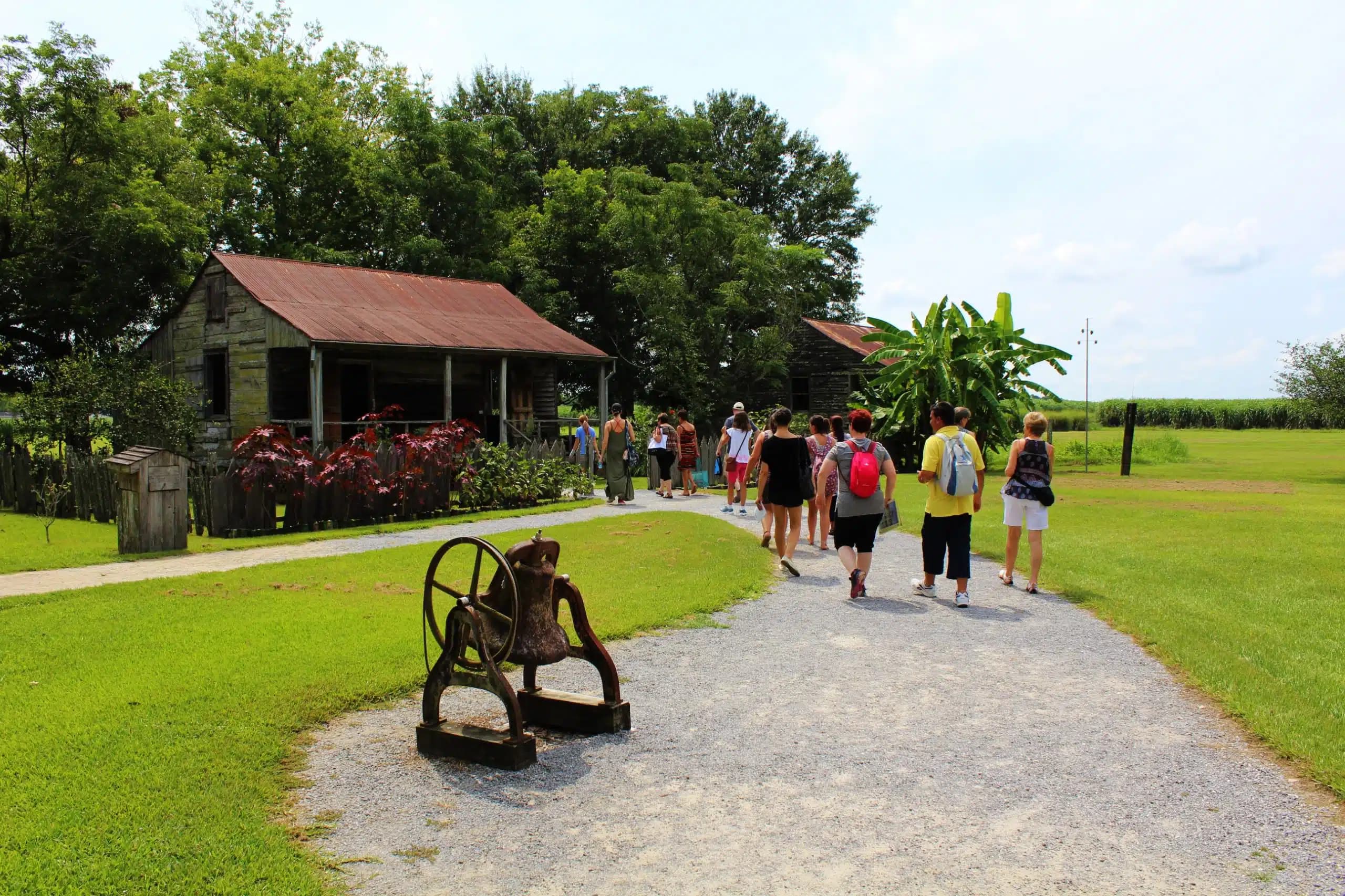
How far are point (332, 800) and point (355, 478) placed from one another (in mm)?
11462

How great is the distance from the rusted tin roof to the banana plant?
8.75 m

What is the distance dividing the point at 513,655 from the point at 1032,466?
6107mm

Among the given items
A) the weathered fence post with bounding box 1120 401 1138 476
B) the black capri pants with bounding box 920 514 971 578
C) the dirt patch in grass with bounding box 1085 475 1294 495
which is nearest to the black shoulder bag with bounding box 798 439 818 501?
A: the black capri pants with bounding box 920 514 971 578

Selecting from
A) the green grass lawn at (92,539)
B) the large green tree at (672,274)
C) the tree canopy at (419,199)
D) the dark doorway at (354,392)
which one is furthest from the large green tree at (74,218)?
the large green tree at (672,274)

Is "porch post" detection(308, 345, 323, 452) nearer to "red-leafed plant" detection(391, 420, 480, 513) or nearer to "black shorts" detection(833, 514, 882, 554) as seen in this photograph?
"red-leafed plant" detection(391, 420, 480, 513)

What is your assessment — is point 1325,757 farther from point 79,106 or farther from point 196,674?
point 79,106

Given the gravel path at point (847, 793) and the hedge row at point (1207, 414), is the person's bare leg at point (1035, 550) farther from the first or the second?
the hedge row at point (1207, 414)

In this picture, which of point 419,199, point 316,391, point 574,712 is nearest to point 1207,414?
point 419,199

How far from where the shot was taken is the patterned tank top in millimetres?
9656

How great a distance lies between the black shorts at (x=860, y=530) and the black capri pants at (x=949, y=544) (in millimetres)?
480

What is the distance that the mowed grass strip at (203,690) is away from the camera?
156 inches

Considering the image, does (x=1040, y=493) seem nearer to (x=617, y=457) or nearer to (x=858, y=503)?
(x=858, y=503)

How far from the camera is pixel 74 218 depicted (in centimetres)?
2531

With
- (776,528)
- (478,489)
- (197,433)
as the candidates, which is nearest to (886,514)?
(776,528)
